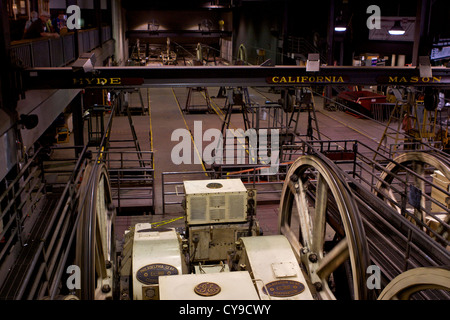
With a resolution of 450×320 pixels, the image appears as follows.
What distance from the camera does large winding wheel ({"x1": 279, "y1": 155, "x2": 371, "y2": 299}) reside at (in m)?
5.89

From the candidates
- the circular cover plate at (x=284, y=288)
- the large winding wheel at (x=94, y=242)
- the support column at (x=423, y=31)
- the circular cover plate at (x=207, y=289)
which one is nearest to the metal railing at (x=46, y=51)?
the large winding wheel at (x=94, y=242)

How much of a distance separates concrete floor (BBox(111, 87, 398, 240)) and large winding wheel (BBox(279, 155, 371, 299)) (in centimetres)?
371

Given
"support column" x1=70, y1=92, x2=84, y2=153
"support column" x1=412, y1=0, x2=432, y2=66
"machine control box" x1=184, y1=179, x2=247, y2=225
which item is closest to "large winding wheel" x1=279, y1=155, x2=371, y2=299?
"machine control box" x1=184, y1=179, x2=247, y2=225

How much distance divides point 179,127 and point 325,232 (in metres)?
19.2

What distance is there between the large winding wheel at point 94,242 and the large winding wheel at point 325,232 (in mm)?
3170

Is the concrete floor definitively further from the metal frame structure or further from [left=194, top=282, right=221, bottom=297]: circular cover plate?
[left=194, top=282, right=221, bottom=297]: circular cover plate

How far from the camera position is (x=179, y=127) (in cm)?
2645

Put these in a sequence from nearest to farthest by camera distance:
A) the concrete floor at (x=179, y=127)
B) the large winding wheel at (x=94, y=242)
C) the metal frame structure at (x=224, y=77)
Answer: the large winding wheel at (x=94, y=242), the metal frame structure at (x=224, y=77), the concrete floor at (x=179, y=127)

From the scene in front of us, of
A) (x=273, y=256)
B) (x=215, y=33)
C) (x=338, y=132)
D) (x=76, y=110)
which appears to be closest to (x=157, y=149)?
(x=76, y=110)

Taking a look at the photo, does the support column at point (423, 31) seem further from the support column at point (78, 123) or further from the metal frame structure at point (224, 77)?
the support column at point (78, 123)

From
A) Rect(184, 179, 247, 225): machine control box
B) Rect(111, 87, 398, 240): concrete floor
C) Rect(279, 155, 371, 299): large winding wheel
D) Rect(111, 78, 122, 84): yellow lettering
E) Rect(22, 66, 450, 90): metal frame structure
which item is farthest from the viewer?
Rect(111, 87, 398, 240): concrete floor

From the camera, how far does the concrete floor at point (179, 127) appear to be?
44.9ft

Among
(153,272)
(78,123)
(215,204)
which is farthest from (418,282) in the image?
(78,123)
